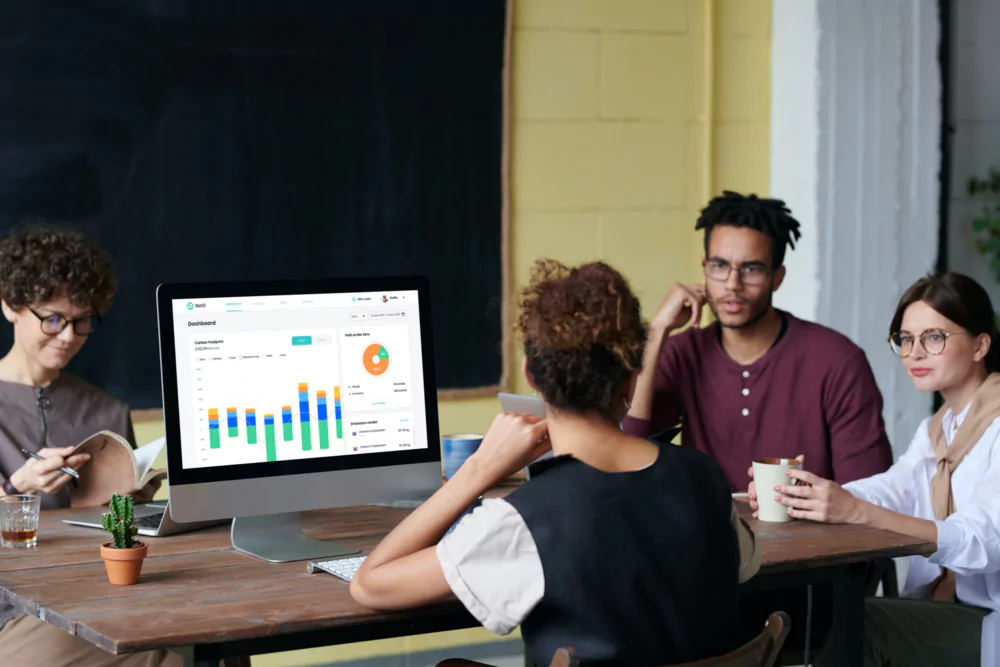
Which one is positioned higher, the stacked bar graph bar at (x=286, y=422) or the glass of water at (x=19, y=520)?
the stacked bar graph bar at (x=286, y=422)

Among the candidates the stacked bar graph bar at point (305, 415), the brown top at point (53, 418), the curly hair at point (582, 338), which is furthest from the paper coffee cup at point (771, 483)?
the brown top at point (53, 418)

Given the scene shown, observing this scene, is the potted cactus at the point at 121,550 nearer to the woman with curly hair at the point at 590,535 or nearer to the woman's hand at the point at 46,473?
the woman with curly hair at the point at 590,535

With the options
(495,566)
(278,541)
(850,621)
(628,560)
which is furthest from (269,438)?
(850,621)

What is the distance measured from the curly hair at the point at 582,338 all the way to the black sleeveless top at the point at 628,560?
94mm

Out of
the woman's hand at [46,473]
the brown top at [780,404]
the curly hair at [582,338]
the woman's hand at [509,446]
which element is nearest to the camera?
the curly hair at [582,338]

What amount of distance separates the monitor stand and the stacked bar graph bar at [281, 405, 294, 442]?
0.17 m

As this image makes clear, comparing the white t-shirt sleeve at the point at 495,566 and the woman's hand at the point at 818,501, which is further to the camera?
the woman's hand at the point at 818,501

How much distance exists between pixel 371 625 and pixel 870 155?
2805 mm

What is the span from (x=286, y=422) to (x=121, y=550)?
0.38m

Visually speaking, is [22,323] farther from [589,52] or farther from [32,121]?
[589,52]

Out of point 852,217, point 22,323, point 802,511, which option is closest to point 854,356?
point 802,511

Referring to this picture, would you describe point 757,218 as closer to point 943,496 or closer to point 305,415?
point 943,496

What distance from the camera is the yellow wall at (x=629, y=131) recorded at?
12.1 feet

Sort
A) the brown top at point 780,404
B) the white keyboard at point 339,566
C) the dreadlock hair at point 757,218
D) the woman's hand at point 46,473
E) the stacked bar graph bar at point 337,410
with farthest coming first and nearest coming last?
the dreadlock hair at point 757,218 → the brown top at point 780,404 → the woman's hand at point 46,473 → the stacked bar graph bar at point 337,410 → the white keyboard at point 339,566
